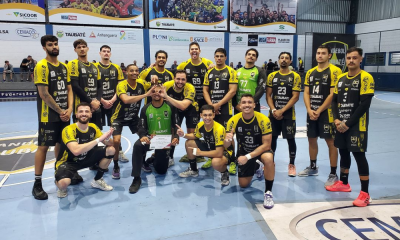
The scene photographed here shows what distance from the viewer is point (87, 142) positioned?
4297mm

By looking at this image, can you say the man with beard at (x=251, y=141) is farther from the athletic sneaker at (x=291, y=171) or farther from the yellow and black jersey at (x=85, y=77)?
the yellow and black jersey at (x=85, y=77)

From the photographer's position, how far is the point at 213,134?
4609mm

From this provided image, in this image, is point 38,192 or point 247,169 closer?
point 38,192

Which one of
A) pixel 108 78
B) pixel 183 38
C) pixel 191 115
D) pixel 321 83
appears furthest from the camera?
pixel 183 38

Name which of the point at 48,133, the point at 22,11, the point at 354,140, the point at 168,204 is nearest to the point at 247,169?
the point at 168,204

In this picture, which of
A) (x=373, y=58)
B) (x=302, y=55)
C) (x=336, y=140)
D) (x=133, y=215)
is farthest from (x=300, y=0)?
(x=133, y=215)

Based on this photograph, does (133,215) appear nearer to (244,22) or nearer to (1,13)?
(1,13)

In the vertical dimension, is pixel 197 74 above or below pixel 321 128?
above

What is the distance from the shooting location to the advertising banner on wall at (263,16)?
2312 cm

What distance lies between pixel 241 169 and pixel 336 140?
4.62ft

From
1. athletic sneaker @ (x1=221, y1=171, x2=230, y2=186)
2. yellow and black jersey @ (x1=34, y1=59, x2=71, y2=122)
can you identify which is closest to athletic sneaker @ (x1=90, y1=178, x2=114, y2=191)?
yellow and black jersey @ (x1=34, y1=59, x2=71, y2=122)

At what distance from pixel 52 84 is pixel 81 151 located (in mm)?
1078

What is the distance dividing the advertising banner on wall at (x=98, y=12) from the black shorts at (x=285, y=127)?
60.5ft

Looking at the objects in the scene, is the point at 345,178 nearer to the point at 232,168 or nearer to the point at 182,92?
the point at 232,168
